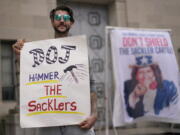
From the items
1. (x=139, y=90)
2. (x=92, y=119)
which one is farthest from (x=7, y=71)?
(x=92, y=119)

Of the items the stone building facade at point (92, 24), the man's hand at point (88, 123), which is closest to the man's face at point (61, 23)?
the man's hand at point (88, 123)

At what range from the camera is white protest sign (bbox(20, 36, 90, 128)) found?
124 inches

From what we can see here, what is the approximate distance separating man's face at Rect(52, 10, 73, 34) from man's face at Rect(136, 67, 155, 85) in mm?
2872

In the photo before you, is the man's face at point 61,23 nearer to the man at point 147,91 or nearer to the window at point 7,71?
the man at point 147,91

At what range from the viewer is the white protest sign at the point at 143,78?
5.76 meters

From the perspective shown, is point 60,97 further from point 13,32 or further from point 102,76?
point 102,76

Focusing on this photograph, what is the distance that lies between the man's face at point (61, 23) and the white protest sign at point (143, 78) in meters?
2.69

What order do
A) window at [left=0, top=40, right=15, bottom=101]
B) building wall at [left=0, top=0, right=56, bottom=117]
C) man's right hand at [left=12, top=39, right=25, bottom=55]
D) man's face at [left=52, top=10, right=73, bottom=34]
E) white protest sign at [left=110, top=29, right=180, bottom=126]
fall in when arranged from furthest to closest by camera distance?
1. window at [left=0, top=40, right=15, bottom=101]
2. building wall at [left=0, top=0, right=56, bottom=117]
3. white protest sign at [left=110, top=29, right=180, bottom=126]
4. man's right hand at [left=12, top=39, right=25, bottom=55]
5. man's face at [left=52, top=10, right=73, bottom=34]

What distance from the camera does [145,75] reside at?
232 inches

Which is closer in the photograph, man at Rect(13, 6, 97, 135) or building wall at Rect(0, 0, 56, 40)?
man at Rect(13, 6, 97, 135)

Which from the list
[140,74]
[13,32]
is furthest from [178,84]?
[13,32]

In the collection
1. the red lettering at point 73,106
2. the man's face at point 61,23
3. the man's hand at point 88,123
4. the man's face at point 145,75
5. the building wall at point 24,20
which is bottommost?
the man's hand at point 88,123

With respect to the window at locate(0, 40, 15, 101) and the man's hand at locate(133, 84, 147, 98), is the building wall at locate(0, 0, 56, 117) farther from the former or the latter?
the man's hand at locate(133, 84, 147, 98)

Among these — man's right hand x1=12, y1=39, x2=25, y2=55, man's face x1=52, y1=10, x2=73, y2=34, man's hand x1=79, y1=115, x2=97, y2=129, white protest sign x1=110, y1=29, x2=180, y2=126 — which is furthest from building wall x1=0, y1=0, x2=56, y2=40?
man's hand x1=79, y1=115, x2=97, y2=129
